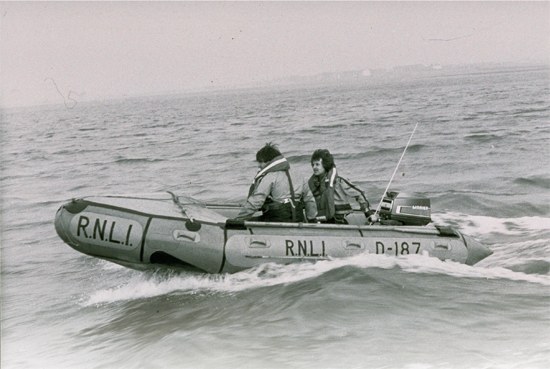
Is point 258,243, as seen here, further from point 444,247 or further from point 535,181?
point 535,181

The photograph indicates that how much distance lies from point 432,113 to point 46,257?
2113 cm

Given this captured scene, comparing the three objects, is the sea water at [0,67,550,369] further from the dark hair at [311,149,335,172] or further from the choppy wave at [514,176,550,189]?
the dark hair at [311,149,335,172]

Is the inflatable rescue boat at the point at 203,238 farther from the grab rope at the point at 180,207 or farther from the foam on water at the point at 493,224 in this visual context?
the foam on water at the point at 493,224

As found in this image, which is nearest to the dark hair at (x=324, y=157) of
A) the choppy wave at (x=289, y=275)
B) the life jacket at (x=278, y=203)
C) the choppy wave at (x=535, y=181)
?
the life jacket at (x=278, y=203)

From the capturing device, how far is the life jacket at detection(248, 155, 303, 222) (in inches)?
271

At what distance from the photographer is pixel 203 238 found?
679cm

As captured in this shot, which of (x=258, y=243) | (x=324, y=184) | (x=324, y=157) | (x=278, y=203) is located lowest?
(x=258, y=243)

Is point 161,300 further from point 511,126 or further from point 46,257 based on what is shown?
point 511,126

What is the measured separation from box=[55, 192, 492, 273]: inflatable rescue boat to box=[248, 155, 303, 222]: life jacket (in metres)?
0.26

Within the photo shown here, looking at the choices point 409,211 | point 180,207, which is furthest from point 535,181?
point 180,207

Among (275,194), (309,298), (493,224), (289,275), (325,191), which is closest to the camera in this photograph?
(309,298)

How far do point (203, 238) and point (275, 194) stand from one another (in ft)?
3.21

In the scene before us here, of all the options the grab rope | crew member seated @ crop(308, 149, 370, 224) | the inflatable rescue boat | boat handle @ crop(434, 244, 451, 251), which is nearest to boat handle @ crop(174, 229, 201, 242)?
the inflatable rescue boat

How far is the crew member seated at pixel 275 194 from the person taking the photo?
6.91 meters
